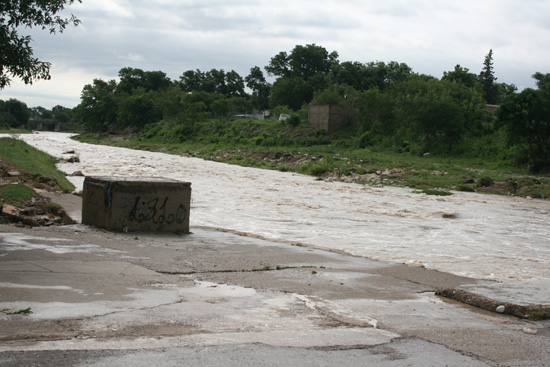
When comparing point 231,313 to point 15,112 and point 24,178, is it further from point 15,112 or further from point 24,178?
point 15,112

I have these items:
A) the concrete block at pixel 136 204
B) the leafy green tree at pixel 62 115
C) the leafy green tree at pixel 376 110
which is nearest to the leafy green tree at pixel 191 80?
the leafy green tree at pixel 62 115

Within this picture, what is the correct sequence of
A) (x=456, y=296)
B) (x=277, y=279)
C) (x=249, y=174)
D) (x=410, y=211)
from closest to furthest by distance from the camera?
1. (x=456, y=296)
2. (x=277, y=279)
3. (x=410, y=211)
4. (x=249, y=174)

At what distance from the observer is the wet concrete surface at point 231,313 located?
14.4 ft

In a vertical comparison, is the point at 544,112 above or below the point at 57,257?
above

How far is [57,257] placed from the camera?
779 cm

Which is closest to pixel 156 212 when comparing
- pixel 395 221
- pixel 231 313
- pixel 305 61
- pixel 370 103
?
pixel 231 313

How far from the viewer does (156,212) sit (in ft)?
36.0

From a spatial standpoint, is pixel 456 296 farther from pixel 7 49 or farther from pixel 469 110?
pixel 469 110

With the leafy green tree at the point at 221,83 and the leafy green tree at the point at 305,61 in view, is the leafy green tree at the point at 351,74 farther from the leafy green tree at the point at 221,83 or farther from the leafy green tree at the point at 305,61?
the leafy green tree at the point at 221,83

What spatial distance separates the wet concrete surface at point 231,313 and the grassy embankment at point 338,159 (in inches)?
792

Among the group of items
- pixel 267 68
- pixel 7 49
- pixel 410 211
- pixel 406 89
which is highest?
pixel 267 68

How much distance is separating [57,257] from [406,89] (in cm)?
4986

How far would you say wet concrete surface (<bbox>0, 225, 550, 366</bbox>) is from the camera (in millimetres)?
4387

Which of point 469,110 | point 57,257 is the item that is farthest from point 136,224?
point 469,110
